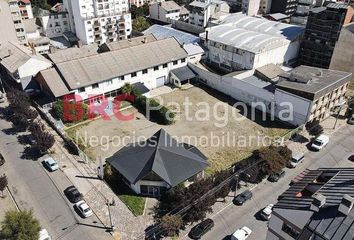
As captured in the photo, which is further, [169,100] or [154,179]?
[169,100]

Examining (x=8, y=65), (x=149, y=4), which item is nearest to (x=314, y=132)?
(x=8, y=65)

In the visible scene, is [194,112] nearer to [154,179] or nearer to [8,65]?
[154,179]

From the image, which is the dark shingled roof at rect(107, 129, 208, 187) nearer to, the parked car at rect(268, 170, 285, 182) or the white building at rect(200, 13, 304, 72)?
the parked car at rect(268, 170, 285, 182)

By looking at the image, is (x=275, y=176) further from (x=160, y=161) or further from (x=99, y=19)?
(x=99, y=19)

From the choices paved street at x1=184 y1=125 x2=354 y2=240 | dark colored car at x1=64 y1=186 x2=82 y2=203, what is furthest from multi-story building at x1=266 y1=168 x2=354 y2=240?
dark colored car at x1=64 y1=186 x2=82 y2=203

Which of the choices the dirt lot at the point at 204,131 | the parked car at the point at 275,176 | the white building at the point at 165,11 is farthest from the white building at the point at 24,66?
the white building at the point at 165,11

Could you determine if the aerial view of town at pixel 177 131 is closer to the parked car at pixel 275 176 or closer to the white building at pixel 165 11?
the parked car at pixel 275 176

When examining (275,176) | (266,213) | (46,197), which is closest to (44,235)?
(46,197)
